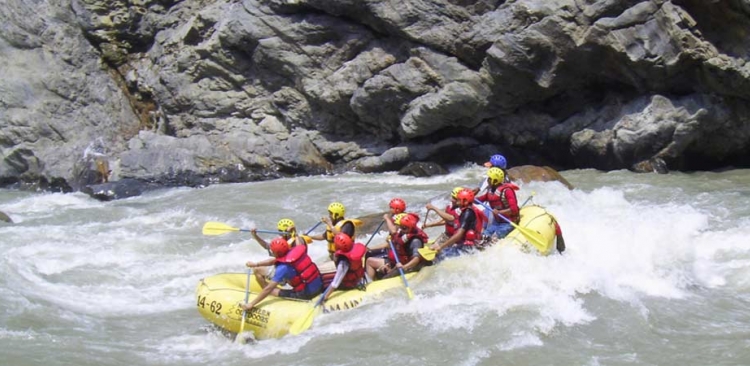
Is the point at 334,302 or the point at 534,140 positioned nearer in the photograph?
the point at 334,302

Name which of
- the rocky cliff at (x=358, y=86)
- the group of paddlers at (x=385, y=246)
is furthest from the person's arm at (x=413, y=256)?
the rocky cliff at (x=358, y=86)

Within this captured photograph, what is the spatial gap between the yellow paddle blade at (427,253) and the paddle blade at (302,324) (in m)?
1.36

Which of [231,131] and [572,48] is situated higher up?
[572,48]

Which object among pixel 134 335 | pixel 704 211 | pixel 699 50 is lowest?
pixel 134 335

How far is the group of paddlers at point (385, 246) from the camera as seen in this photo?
7734 millimetres

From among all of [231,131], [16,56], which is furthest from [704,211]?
[16,56]

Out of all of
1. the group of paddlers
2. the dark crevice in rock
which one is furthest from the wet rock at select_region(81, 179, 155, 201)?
the dark crevice in rock

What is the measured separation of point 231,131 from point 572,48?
7.89 m

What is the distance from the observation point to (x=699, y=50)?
546 inches

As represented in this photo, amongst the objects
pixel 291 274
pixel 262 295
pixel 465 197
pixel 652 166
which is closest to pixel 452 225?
pixel 465 197

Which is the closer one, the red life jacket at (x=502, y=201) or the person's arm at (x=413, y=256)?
the person's arm at (x=413, y=256)

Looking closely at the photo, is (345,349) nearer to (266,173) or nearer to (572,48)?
(572,48)

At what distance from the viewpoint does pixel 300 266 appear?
25.3 ft

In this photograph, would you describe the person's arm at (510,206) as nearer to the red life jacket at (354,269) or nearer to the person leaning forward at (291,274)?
the red life jacket at (354,269)
